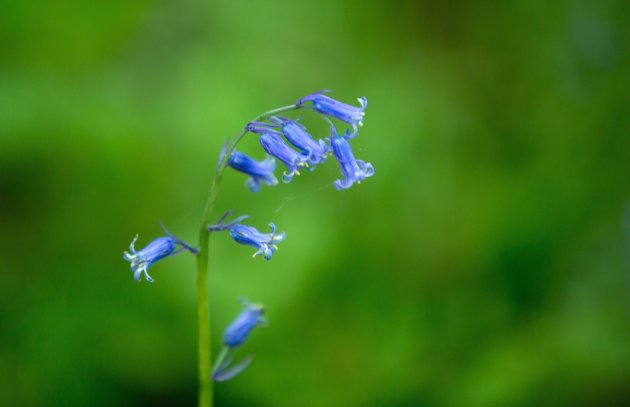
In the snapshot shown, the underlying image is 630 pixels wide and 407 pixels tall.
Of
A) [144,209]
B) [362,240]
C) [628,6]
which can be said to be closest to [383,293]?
[362,240]

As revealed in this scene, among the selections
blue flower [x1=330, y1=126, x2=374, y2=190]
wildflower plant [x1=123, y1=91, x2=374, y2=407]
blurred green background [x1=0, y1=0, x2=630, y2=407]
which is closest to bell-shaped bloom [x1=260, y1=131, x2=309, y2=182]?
wildflower plant [x1=123, y1=91, x2=374, y2=407]

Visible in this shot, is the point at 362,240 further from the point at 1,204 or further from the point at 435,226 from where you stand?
the point at 1,204

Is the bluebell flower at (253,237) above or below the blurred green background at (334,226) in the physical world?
below

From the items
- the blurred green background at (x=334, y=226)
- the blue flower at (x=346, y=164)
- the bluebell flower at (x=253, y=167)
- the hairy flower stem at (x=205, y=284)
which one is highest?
the blurred green background at (x=334, y=226)

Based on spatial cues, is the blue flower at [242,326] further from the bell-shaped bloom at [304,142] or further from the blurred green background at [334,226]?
the blurred green background at [334,226]

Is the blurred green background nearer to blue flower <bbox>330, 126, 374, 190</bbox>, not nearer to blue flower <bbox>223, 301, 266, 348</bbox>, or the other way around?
blue flower <bbox>223, 301, 266, 348</bbox>

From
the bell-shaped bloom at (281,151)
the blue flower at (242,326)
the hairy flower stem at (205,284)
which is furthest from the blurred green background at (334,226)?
the bell-shaped bloom at (281,151)
